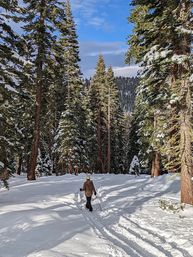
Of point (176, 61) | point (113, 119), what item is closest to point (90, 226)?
point (176, 61)

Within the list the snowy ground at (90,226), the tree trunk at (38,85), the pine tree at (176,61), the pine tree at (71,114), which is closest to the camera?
the snowy ground at (90,226)

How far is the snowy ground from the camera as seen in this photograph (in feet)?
34.4

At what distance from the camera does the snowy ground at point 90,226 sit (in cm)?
1049

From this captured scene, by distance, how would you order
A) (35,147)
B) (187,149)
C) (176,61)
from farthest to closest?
1. (35,147)
2. (187,149)
3. (176,61)

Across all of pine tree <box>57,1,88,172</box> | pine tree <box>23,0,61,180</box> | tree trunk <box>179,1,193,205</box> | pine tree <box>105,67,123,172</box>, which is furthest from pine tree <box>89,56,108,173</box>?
tree trunk <box>179,1,193,205</box>

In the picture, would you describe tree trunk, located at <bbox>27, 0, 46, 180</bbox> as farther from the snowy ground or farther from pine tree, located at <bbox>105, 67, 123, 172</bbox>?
pine tree, located at <bbox>105, 67, 123, 172</bbox>

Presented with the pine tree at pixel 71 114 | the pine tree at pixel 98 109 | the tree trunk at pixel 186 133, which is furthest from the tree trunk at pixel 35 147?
the pine tree at pixel 98 109

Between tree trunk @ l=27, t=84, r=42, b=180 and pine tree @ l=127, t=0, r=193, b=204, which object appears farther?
tree trunk @ l=27, t=84, r=42, b=180

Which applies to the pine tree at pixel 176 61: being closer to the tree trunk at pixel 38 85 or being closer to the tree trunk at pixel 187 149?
the tree trunk at pixel 187 149

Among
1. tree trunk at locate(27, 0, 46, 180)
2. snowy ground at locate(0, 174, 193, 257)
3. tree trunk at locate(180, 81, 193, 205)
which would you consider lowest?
snowy ground at locate(0, 174, 193, 257)

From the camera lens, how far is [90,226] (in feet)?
45.4

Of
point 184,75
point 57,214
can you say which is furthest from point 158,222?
point 184,75

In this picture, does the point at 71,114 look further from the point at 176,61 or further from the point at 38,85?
the point at 176,61

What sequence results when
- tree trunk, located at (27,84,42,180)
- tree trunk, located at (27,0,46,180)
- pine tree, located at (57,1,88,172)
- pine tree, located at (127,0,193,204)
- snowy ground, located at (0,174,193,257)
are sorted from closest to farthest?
snowy ground, located at (0,174,193,257) < pine tree, located at (127,0,193,204) < tree trunk, located at (27,84,42,180) < tree trunk, located at (27,0,46,180) < pine tree, located at (57,1,88,172)
